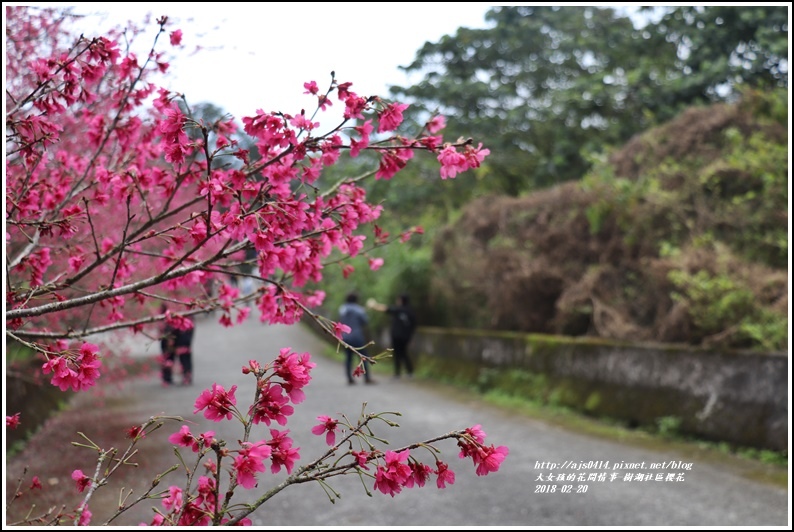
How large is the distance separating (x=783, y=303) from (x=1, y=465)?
6407mm

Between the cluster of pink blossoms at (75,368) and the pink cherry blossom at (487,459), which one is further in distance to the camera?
the cluster of pink blossoms at (75,368)

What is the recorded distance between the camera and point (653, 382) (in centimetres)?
763

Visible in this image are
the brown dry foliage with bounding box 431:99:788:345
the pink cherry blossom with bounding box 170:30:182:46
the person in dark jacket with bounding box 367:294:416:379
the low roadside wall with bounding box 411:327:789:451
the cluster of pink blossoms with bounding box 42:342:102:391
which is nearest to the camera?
the cluster of pink blossoms with bounding box 42:342:102:391

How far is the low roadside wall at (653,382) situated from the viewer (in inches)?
252

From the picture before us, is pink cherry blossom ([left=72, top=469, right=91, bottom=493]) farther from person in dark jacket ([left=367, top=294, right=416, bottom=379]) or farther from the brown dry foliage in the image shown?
person in dark jacket ([left=367, top=294, right=416, bottom=379])

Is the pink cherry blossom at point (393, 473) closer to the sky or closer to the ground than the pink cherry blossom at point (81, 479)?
closer to the sky

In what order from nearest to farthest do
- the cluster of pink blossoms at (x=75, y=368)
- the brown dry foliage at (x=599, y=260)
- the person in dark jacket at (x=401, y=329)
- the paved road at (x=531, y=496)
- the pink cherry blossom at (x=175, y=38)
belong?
the cluster of pink blossoms at (x=75, y=368)
the pink cherry blossom at (x=175, y=38)
the paved road at (x=531, y=496)
the brown dry foliage at (x=599, y=260)
the person in dark jacket at (x=401, y=329)

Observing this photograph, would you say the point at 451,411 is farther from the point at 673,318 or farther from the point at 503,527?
the point at 503,527

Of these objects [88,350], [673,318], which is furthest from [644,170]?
[88,350]

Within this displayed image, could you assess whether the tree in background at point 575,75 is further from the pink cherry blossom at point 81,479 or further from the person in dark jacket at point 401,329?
the pink cherry blossom at point 81,479

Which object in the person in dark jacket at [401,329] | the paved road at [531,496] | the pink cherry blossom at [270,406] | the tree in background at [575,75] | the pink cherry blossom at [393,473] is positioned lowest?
the paved road at [531,496]

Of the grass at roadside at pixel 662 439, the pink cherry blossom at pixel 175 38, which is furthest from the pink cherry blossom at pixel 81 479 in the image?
the grass at roadside at pixel 662 439

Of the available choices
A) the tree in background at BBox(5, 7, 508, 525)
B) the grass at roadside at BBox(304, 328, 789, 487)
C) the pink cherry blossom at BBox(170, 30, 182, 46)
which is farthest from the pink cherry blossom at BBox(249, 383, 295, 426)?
the grass at roadside at BBox(304, 328, 789, 487)

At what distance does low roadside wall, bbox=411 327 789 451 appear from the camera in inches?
252
